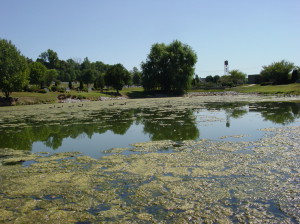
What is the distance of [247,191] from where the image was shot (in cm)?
590

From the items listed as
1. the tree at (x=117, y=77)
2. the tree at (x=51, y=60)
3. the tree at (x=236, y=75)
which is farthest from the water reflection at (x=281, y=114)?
the tree at (x=51, y=60)

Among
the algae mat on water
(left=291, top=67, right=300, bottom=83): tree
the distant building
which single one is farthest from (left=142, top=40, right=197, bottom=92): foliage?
the algae mat on water

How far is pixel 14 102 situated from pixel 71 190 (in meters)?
44.7

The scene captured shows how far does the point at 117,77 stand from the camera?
67250mm

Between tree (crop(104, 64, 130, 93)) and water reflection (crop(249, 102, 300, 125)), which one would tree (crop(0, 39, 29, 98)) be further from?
water reflection (crop(249, 102, 300, 125))

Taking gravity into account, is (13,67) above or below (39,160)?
above

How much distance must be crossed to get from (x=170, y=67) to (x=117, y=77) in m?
13.5

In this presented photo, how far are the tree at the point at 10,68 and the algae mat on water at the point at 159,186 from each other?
40218 millimetres

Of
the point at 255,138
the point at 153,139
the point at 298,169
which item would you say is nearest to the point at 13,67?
the point at 153,139

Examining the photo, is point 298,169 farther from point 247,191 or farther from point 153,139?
point 153,139

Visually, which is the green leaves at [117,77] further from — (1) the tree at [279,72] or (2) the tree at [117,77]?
(1) the tree at [279,72]

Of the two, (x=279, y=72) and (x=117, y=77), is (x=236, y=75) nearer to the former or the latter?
(x=279, y=72)

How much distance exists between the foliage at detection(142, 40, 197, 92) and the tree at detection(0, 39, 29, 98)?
96.7 ft

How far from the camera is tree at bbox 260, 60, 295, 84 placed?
3225 inches
